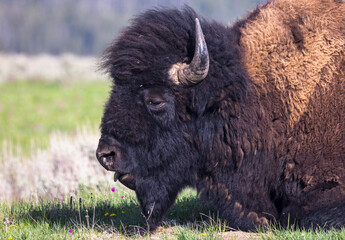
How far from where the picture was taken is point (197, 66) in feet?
14.2

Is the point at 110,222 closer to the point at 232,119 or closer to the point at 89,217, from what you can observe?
the point at 89,217

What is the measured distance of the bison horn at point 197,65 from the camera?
168 inches

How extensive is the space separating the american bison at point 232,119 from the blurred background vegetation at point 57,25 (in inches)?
4552

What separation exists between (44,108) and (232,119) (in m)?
20.7

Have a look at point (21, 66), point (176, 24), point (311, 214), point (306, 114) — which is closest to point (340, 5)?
point (306, 114)

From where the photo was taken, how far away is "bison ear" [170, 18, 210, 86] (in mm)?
4273

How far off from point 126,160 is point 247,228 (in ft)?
4.42

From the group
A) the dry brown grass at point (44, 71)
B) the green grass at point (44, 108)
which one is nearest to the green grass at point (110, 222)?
the green grass at point (44, 108)

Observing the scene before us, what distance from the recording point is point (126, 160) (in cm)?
456

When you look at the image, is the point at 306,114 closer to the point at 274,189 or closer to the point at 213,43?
the point at 274,189

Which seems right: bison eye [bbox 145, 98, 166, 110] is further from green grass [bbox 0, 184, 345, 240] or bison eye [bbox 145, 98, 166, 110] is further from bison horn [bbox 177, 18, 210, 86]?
green grass [bbox 0, 184, 345, 240]

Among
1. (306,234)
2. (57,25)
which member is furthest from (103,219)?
(57,25)

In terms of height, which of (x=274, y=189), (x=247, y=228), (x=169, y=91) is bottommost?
(x=247, y=228)

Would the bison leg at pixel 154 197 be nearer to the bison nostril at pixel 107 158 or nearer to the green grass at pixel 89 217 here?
the green grass at pixel 89 217
